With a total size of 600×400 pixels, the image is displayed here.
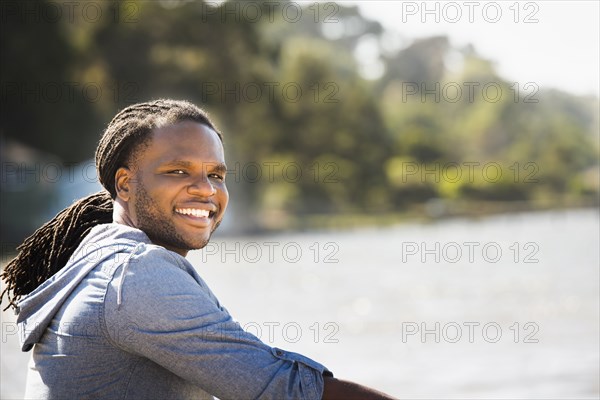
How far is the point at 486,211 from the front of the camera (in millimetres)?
55250

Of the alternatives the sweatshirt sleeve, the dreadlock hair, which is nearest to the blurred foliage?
the dreadlock hair

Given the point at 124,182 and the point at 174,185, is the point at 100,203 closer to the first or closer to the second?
the point at 124,182

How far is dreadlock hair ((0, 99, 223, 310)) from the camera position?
1811mm

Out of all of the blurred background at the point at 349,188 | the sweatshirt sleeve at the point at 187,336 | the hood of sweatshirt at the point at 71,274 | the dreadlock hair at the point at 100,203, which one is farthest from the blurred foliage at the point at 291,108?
the sweatshirt sleeve at the point at 187,336

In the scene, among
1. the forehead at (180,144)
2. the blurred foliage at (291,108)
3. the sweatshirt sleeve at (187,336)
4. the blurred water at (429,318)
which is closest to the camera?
the sweatshirt sleeve at (187,336)

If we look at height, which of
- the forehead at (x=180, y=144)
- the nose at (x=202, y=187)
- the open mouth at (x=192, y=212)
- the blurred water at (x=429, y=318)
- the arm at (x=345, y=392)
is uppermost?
the blurred water at (x=429, y=318)

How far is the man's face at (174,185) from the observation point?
5.83 ft

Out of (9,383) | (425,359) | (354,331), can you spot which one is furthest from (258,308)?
(9,383)

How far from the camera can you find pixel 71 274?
166 cm

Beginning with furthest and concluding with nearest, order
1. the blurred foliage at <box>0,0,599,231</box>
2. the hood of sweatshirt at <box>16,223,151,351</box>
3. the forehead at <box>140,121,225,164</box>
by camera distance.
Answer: the blurred foliage at <box>0,0,599,231</box> → the forehead at <box>140,121,225,164</box> → the hood of sweatshirt at <box>16,223,151,351</box>

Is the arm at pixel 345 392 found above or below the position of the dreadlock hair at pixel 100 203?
below

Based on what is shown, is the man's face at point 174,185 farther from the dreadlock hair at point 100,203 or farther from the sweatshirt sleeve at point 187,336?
the sweatshirt sleeve at point 187,336

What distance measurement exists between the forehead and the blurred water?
2.89 m

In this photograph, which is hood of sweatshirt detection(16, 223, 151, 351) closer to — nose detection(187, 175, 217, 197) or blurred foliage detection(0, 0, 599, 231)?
nose detection(187, 175, 217, 197)
